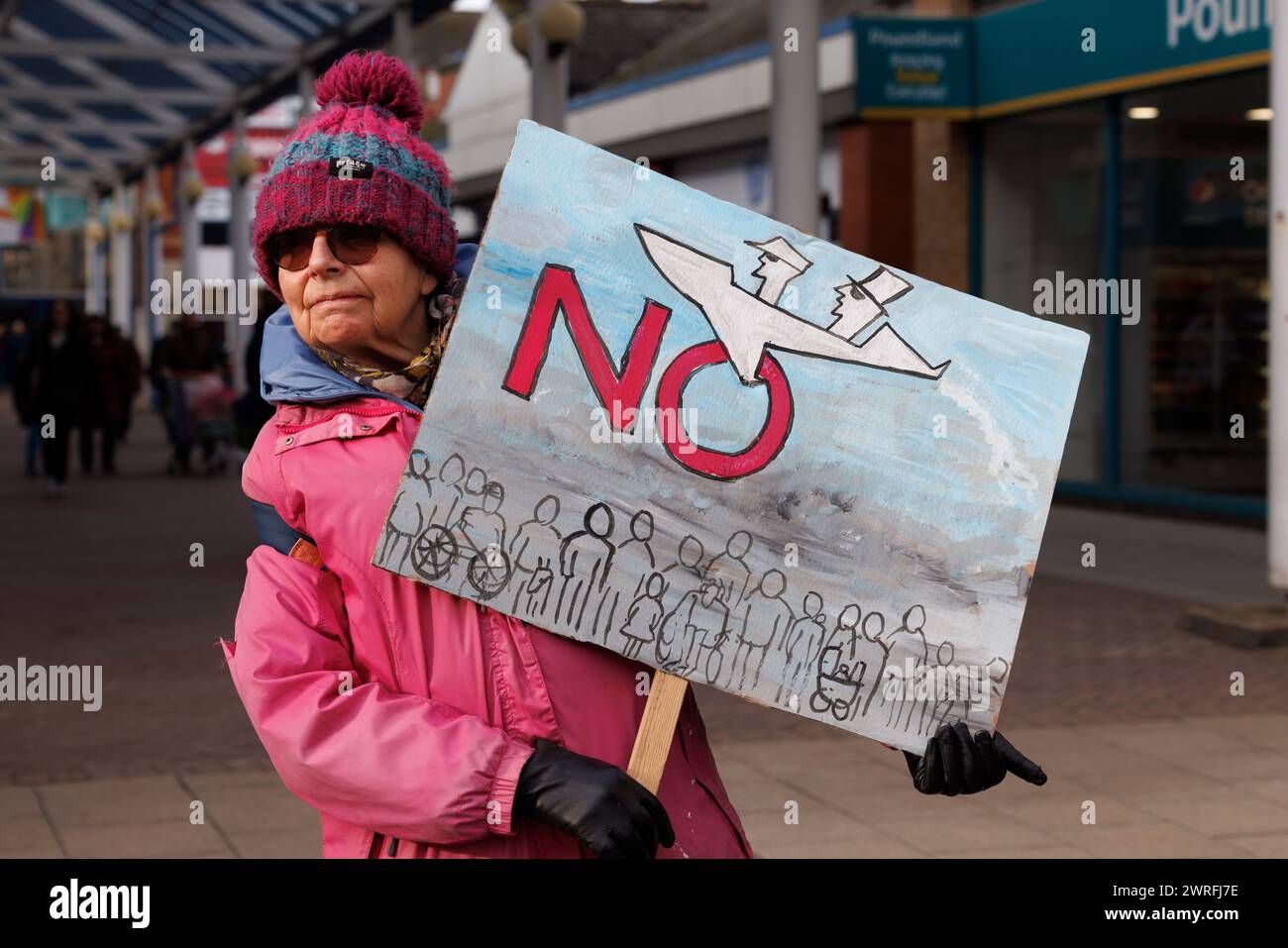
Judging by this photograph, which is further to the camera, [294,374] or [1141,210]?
[1141,210]

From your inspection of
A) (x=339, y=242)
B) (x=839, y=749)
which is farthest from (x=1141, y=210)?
(x=339, y=242)

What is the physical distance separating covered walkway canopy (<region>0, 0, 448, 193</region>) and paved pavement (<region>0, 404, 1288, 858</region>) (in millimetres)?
12460

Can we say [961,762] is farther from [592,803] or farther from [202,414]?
[202,414]

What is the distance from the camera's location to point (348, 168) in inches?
88.3

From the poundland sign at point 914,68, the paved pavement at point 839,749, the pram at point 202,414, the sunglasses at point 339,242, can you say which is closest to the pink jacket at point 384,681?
the sunglasses at point 339,242

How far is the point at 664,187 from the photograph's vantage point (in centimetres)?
234

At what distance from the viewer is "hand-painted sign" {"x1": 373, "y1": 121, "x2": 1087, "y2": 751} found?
7.49 feet

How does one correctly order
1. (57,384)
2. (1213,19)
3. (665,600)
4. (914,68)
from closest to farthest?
(665,600)
(1213,19)
(914,68)
(57,384)

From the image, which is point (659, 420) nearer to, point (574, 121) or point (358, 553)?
point (358, 553)

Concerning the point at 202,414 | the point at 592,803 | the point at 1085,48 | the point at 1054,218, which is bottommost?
the point at 592,803

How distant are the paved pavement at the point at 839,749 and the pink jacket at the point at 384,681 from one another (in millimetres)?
3270

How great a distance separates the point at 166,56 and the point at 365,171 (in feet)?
94.8

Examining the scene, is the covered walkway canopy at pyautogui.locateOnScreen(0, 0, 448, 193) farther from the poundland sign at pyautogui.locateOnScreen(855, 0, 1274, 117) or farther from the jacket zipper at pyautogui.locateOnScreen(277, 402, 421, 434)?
the jacket zipper at pyautogui.locateOnScreen(277, 402, 421, 434)

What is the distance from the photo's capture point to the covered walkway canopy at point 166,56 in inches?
1009
